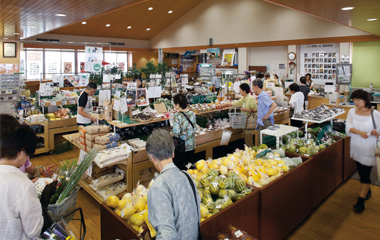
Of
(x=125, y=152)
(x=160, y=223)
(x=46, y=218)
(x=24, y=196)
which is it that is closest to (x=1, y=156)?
(x=24, y=196)

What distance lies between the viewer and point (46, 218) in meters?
1.82

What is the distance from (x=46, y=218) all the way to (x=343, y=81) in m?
10.8

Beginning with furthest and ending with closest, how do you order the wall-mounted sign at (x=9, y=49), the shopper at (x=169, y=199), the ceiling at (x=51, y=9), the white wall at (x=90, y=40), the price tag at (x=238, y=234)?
1. the white wall at (x=90, y=40)
2. the wall-mounted sign at (x=9, y=49)
3. the ceiling at (x=51, y=9)
4. the price tag at (x=238, y=234)
5. the shopper at (x=169, y=199)

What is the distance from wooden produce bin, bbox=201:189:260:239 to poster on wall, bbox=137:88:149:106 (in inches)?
115

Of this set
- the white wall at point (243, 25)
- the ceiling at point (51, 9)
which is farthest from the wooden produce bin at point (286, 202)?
the white wall at point (243, 25)

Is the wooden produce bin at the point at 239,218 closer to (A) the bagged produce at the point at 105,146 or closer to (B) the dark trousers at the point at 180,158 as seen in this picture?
(B) the dark trousers at the point at 180,158

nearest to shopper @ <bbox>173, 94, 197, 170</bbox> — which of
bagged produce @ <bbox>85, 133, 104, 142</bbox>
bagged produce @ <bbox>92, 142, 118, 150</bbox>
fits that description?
bagged produce @ <bbox>92, 142, 118, 150</bbox>

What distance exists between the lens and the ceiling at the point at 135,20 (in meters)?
14.1

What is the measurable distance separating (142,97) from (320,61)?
9074mm

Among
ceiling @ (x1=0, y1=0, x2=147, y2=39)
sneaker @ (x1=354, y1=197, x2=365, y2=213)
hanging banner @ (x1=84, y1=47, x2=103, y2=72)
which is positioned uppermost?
ceiling @ (x1=0, y1=0, x2=147, y2=39)

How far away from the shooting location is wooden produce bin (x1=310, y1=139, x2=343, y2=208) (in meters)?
3.87

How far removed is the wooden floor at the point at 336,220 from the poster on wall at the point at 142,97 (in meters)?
1.76

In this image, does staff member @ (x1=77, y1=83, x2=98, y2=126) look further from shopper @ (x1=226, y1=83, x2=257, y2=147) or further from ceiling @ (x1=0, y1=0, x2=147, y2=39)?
shopper @ (x1=226, y1=83, x2=257, y2=147)

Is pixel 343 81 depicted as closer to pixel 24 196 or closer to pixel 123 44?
pixel 24 196
